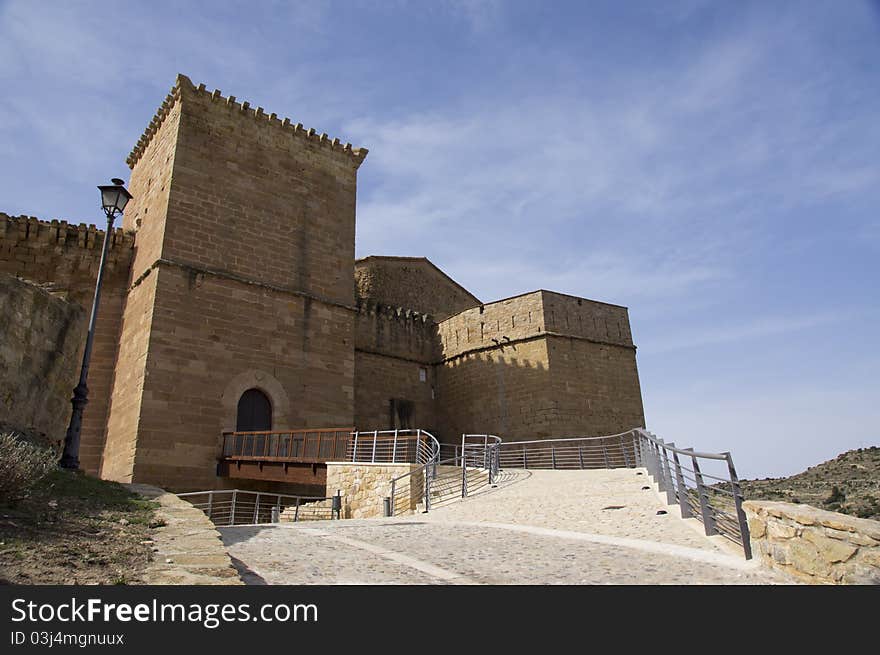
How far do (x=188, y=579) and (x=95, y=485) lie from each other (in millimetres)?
4109

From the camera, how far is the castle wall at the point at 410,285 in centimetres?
2786

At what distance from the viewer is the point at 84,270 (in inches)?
702

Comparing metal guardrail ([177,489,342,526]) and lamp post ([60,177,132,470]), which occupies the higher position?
lamp post ([60,177,132,470])

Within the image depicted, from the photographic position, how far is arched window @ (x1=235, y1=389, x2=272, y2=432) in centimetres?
1659

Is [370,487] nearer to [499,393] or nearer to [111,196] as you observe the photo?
[111,196]

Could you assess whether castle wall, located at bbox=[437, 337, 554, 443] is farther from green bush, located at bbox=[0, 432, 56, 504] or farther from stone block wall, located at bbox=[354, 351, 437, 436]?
green bush, located at bbox=[0, 432, 56, 504]

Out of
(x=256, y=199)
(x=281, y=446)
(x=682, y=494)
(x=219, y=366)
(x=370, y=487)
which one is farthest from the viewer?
(x=256, y=199)

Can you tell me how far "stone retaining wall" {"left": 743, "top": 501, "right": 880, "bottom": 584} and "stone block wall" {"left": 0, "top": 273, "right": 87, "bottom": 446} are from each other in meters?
8.18

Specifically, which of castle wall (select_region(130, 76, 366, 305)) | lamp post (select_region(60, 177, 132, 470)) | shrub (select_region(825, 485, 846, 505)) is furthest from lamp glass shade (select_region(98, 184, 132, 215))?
shrub (select_region(825, 485, 846, 505))

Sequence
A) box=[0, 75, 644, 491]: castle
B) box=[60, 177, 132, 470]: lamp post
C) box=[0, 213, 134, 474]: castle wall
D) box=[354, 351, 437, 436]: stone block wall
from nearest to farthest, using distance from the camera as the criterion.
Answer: box=[60, 177, 132, 470]: lamp post, box=[0, 75, 644, 491]: castle, box=[0, 213, 134, 474]: castle wall, box=[354, 351, 437, 436]: stone block wall

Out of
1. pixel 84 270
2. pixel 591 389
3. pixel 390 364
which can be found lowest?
pixel 591 389

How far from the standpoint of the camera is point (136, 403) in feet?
48.7

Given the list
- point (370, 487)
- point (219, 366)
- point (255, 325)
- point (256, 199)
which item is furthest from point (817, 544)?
point (256, 199)

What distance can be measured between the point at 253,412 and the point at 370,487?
208 inches
